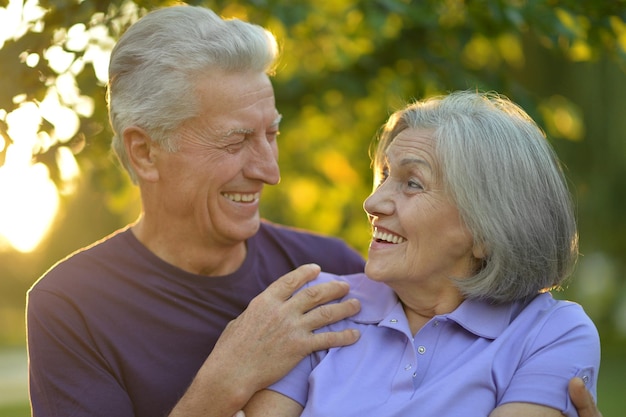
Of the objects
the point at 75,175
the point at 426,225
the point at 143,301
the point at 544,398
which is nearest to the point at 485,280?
the point at 426,225

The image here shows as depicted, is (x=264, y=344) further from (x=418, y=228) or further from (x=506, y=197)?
(x=506, y=197)

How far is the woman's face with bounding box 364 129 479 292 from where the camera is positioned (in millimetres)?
2404

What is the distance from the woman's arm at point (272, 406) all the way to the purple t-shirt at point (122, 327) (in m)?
0.34

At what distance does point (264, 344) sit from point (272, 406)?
175mm

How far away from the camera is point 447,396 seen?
2252mm

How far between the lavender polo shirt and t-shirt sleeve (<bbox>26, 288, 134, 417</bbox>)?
52 cm

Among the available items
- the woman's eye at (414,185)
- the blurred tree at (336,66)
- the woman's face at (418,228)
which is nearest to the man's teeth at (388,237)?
the woman's face at (418,228)

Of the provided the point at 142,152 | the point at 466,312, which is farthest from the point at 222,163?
the point at 466,312

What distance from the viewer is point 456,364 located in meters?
2.32

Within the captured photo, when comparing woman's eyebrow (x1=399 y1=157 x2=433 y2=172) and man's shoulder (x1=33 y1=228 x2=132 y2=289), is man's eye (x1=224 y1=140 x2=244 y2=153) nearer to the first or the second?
man's shoulder (x1=33 y1=228 x2=132 y2=289)

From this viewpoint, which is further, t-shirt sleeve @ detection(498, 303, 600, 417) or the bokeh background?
the bokeh background

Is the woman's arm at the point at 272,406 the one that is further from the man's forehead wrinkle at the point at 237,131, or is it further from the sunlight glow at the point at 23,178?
the sunlight glow at the point at 23,178

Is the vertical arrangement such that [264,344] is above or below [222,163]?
below

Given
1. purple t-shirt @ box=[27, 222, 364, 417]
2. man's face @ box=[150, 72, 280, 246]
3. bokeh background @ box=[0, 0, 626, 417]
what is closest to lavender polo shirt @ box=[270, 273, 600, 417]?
purple t-shirt @ box=[27, 222, 364, 417]
